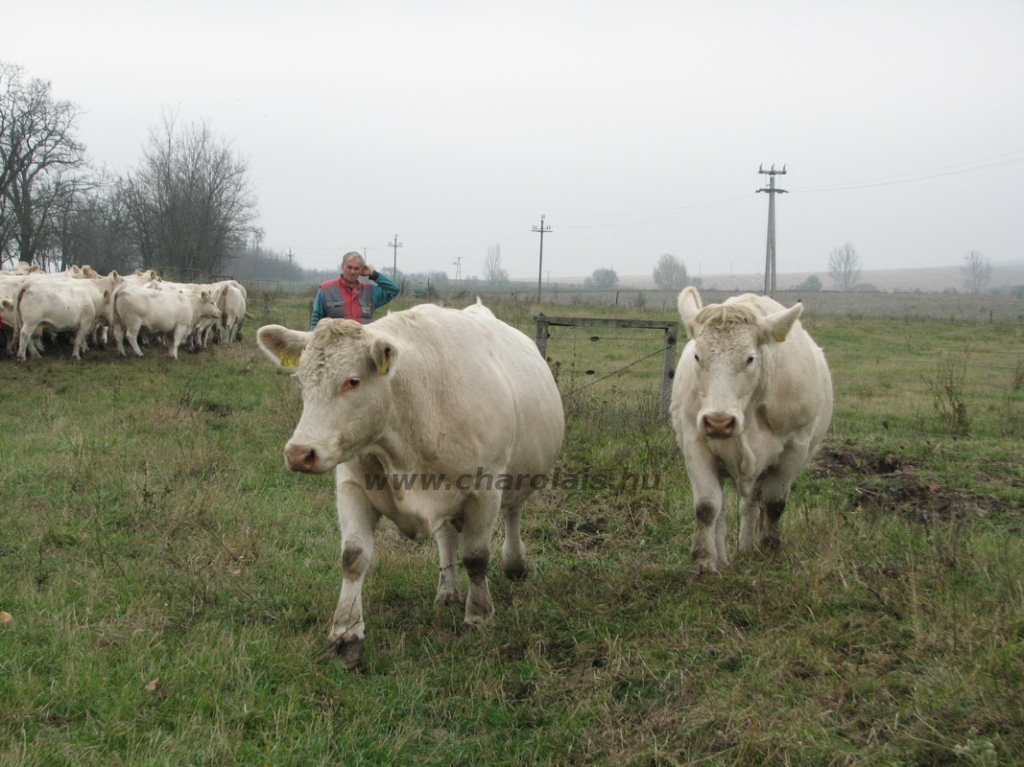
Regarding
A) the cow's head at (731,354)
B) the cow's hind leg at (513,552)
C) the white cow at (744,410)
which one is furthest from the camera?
the cow's hind leg at (513,552)

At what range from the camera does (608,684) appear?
4148 millimetres

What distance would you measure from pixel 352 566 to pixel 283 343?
1300mm

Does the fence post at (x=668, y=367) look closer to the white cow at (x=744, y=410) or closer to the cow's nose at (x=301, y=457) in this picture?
the white cow at (x=744, y=410)

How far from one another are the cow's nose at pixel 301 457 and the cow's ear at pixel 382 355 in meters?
0.57

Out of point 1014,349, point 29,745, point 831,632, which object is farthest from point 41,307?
point 1014,349

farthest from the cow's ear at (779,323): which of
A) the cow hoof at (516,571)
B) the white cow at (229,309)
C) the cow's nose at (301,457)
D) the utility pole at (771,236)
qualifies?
the utility pole at (771,236)

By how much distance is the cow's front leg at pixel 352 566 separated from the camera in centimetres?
449

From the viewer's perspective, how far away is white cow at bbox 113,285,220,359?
1667 cm

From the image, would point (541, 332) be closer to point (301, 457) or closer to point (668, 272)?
point (301, 457)

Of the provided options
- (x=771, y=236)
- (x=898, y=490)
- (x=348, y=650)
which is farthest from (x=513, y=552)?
(x=771, y=236)

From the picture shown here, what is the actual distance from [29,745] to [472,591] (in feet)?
8.29

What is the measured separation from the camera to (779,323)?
5.39 metres

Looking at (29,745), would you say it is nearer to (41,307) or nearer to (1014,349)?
(41,307)

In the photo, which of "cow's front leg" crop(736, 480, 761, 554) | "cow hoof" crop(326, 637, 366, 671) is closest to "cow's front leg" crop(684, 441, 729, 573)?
"cow's front leg" crop(736, 480, 761, 554)
